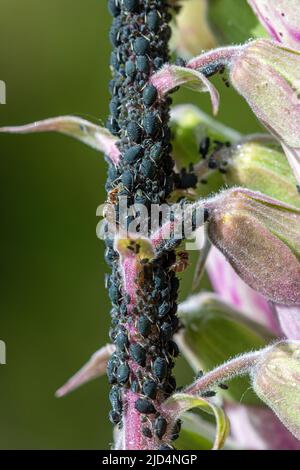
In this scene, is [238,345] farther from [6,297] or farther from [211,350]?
[6,297]

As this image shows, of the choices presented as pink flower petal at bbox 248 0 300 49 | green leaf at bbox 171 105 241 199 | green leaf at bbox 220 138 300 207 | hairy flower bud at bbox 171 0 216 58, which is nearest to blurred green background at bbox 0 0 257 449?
hairy flower bud at bbox 171 0 216 58

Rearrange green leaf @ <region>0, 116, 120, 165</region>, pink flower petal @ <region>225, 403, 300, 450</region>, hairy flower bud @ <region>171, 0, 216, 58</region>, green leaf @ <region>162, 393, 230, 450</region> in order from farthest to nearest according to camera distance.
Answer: hairy flower bud @ <region>171, 0, 216, 58</region>
pink flower petal @ <region>225, 403, 300, 450</region>
green leaf @ <region>0, 116, 120, 165</region>
green leaf @ <region>162, 393, 230, 450</region>

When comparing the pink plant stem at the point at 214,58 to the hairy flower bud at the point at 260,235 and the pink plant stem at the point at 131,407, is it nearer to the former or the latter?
the hairy flower bud at the point at 260,235

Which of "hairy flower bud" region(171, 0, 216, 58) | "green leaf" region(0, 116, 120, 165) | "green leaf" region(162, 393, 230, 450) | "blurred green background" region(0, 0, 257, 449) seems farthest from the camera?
"blurred green background" region(0, 0, 257, 449)

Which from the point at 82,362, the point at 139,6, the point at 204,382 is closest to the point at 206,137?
the point at 139,6

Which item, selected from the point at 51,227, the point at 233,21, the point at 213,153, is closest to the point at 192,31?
the point at 233,21

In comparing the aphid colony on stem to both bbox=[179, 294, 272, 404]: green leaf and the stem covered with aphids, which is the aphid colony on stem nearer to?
the stem covered with aphids
